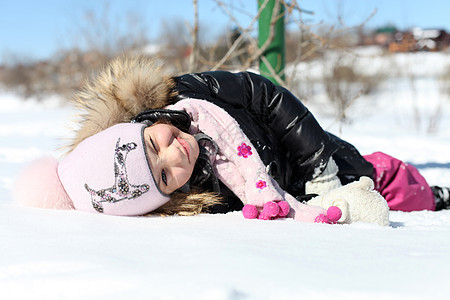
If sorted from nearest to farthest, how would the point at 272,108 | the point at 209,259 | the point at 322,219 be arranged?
the point at 209,259 < the point at 322,219 < the point at 272,108

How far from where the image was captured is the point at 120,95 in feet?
5.88

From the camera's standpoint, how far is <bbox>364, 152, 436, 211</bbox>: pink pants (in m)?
2.21

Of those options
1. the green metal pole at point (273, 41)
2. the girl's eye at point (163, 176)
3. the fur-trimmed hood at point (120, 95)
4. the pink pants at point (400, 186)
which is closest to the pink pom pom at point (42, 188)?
the fur-trimmed hood at point (120, 95)

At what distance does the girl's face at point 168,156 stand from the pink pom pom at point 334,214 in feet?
1.61

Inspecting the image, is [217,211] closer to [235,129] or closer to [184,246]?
[235,129]

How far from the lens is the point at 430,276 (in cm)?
88

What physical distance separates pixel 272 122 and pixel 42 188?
0.94 metres

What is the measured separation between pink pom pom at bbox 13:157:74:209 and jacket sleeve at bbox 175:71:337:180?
Result: 2.04 feet

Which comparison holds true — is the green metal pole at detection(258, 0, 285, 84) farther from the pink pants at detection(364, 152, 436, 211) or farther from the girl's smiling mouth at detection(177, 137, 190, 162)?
the girl's smiling mouth at detection(177, 137, 190, 162)

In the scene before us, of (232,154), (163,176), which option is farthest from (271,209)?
(163,176)

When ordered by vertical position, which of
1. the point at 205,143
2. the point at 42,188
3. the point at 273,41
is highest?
the point at 273,41

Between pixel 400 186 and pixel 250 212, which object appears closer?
pixel 250 212

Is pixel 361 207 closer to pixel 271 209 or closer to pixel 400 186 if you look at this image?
pixel 271 209

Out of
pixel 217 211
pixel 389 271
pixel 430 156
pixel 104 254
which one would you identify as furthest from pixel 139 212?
pixel 430 156
